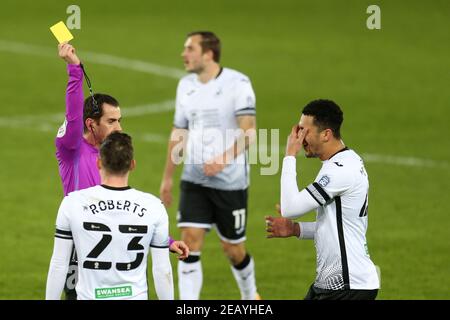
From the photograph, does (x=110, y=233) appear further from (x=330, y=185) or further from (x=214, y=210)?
(x=214, y=210)

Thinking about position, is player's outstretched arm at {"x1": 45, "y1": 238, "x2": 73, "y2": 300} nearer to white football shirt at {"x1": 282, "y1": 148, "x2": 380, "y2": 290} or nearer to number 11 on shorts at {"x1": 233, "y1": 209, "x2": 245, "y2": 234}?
white football shirt at {"x1": 282, "y1": 148, "x2": 380, "y2": 290}

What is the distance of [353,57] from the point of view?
100 ft

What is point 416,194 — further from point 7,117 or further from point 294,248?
point 7,117

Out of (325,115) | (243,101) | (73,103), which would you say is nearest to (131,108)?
(243,101)

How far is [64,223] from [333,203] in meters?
2.34

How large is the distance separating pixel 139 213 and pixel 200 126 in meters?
5.45

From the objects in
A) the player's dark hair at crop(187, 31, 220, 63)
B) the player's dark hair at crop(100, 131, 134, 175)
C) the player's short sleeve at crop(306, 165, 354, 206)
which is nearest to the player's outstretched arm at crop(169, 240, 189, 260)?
the player's dark hair at crop(100, 131, 134, 175)

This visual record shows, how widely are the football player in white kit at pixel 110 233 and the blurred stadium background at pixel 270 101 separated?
18.4ft

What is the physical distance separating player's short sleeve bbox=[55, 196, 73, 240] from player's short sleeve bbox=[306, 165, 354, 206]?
2069mm

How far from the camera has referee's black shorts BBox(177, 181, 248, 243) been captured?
1342 cm

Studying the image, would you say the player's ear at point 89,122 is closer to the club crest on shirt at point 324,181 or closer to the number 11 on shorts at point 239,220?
the club crest on shirt at point 324,181

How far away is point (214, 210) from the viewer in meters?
13.6

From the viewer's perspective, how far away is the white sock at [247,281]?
13469 millimetres

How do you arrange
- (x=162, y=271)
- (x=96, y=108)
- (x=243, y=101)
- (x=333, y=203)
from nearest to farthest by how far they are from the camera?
(x=162, y=271)
(x=333, y=203)
(x=96, y=108)
(x=243, y=101)
